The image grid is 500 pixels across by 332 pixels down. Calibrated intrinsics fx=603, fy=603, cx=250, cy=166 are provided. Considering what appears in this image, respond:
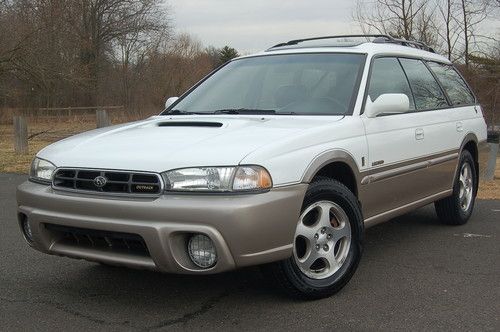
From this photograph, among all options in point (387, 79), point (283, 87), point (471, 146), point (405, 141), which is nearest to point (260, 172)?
point (283, 87)

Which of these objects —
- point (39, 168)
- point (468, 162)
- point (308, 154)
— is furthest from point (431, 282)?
point (39, 168)

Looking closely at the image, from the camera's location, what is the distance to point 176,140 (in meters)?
3.68

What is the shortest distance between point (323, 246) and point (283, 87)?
4.64 feet

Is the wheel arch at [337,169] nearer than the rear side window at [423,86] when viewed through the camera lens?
Yes

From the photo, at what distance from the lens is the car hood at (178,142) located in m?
3.39

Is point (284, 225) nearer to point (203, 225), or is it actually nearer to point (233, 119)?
point (203, 225)

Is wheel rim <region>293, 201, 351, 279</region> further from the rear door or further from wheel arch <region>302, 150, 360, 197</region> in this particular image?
the rear door

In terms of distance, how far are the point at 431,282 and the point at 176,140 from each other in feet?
6.80

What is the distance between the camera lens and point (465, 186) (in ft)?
20.5

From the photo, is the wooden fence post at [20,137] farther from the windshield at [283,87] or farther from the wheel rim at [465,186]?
the wheel rim at [465,186]

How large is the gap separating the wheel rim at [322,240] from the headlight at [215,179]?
511mm

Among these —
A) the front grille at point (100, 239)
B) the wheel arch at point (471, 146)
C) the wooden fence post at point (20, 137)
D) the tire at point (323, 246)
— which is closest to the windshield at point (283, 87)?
the tire at point (323, 246)

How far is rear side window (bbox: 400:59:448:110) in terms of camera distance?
17.4ft

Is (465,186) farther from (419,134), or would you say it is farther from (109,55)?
(109,55)
